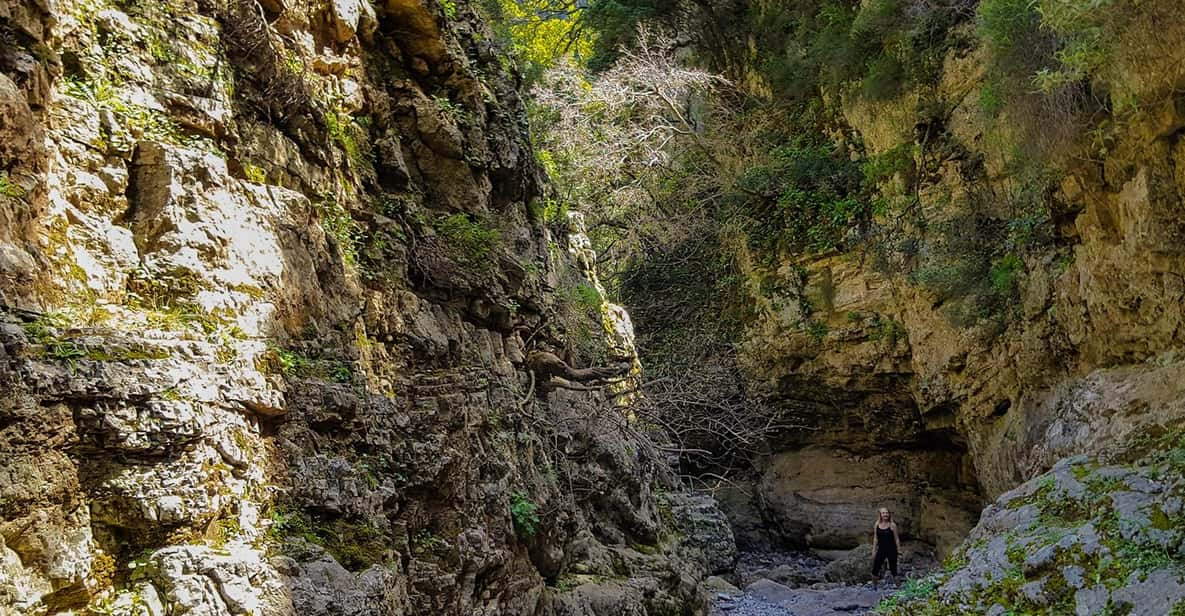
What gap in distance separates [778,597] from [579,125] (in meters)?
8.64

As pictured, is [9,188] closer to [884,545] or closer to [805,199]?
[884,545]

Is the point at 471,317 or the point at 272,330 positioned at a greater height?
the point at 471,317

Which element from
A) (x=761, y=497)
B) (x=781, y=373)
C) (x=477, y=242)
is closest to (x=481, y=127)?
(x=477, y=242)

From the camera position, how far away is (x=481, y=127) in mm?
7910

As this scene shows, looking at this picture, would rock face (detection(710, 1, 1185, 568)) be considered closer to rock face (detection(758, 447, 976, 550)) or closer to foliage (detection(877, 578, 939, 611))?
rock face (detection(758, 447, 976, 550))

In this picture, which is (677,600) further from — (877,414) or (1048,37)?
(877,414)

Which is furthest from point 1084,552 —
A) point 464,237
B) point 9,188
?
point 9,188

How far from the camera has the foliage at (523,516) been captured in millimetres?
6598

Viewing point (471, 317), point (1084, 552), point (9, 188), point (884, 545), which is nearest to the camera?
point (9, 188)

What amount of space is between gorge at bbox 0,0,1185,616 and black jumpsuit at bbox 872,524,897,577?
123 cm

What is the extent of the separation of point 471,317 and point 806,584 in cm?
859

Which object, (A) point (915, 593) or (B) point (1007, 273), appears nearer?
(A) point (915, 593)

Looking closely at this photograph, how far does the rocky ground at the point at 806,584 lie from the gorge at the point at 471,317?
0.38 ft

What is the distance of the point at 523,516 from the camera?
6.62 m
